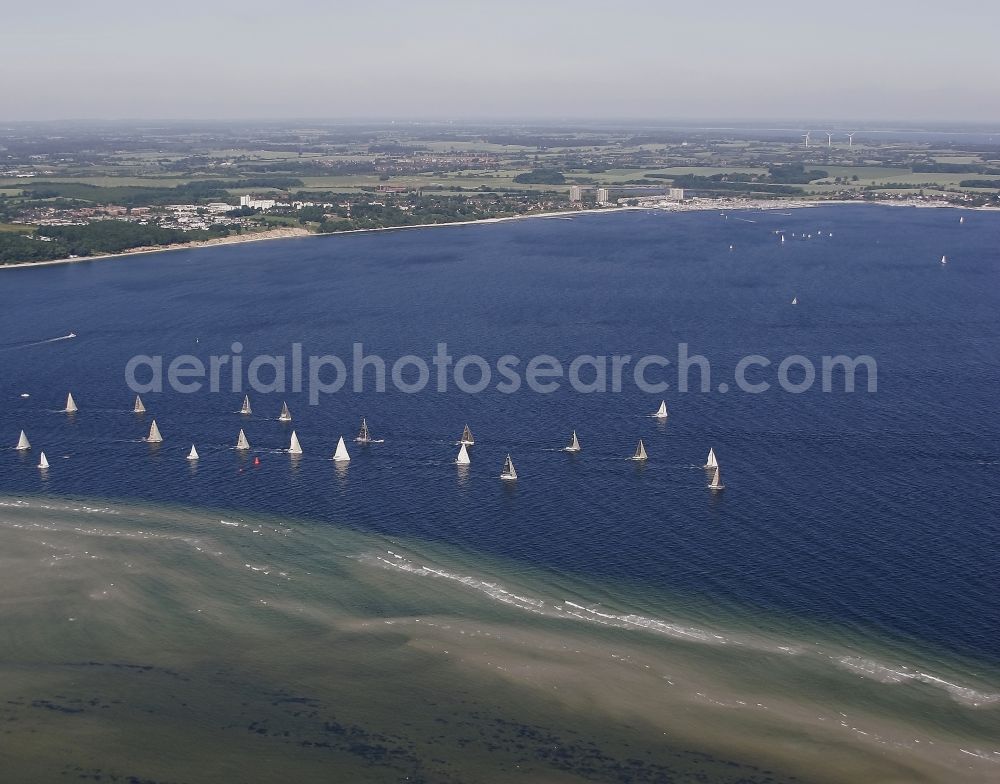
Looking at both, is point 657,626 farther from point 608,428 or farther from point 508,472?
point 608,428

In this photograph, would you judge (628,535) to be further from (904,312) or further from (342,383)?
(904,312)

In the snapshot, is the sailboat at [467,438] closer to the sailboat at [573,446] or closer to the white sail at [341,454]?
the sailboat at [573,446]

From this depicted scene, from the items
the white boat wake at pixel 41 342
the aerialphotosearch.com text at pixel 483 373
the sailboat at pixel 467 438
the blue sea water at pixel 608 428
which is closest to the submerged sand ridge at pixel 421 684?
the blue sea water at pixel 608 428

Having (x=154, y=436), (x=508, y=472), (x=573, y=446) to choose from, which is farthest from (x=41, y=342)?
(x=573, y=446)

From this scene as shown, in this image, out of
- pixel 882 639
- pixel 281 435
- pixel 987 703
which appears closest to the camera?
pixel 987 703

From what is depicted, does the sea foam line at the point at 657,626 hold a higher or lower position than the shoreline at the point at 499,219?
lower

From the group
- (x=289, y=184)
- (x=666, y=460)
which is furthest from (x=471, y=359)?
Result: (x=289, y=184)
